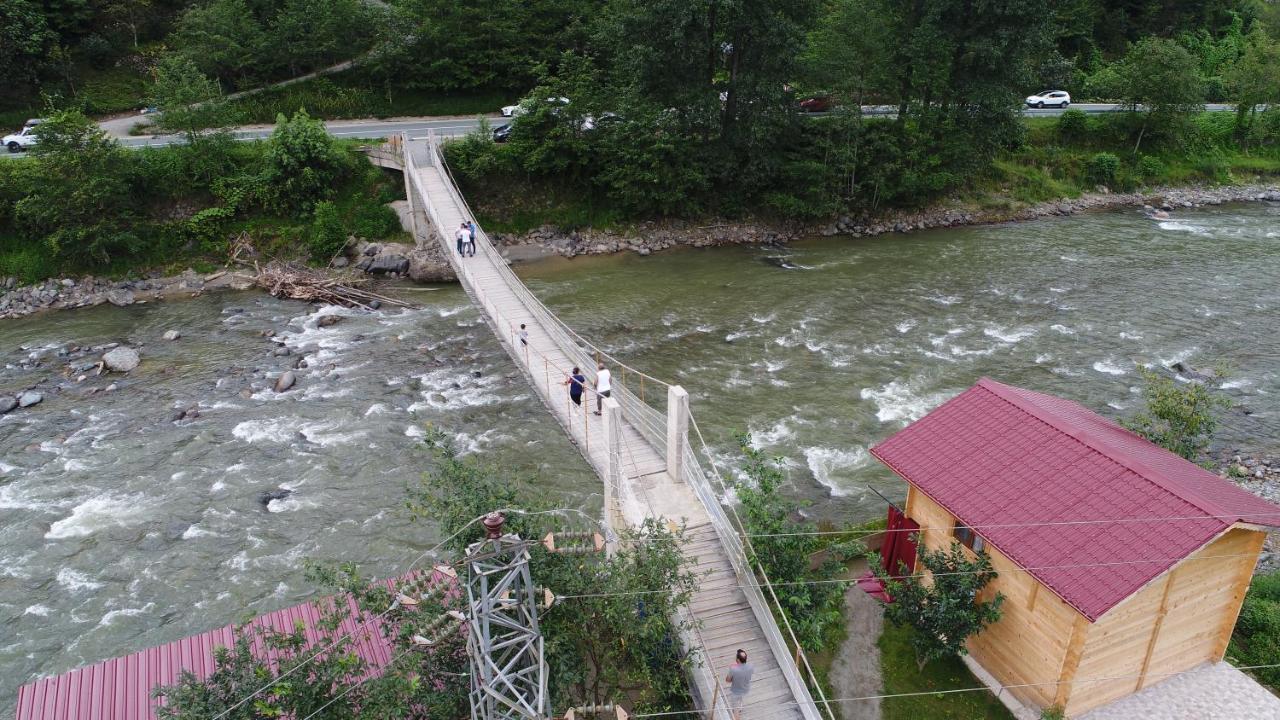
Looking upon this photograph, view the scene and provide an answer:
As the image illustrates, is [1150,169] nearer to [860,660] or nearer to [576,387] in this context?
[576,387]

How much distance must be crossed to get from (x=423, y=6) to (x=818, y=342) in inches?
1066

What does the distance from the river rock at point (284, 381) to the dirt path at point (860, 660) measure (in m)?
16.3

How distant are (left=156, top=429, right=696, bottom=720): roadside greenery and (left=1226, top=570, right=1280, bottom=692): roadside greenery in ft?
29.9

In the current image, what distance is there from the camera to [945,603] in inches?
460

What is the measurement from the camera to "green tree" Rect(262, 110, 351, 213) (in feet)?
104

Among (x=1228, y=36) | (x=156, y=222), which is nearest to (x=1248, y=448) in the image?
(x=156, y=222)

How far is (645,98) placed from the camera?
32594 mm

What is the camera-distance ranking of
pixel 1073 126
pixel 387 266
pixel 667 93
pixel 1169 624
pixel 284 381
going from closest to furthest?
pixel 1169 624, pixel 284 381, pixel 387 266, pixel 667 93, pixel 1073 126

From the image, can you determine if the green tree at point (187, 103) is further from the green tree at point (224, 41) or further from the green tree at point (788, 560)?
the green tree at point (788, 560)

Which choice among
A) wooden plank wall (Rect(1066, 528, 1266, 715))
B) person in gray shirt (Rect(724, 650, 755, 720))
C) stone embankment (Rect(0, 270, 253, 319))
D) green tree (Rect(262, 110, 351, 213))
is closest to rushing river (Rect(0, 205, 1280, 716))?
stone embankment (Rect(0, 270, 253, 319))

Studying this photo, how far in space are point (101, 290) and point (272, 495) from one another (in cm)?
1658

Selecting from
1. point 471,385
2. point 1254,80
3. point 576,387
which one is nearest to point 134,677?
point 576,387

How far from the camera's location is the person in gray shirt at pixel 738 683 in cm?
1038

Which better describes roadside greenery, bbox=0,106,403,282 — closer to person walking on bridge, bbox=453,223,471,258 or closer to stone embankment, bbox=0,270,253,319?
stone embankment, bbox=0,270,253,319
